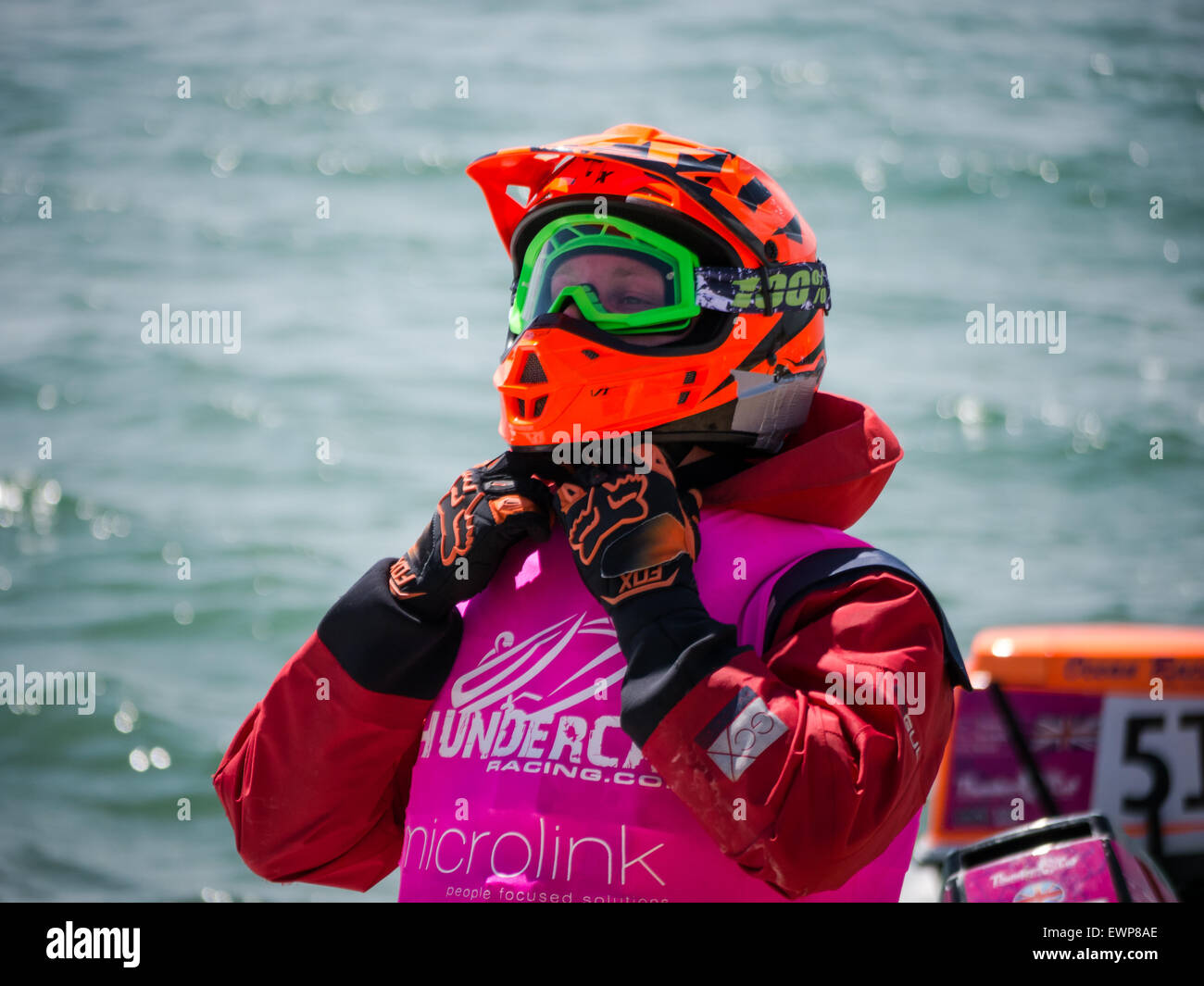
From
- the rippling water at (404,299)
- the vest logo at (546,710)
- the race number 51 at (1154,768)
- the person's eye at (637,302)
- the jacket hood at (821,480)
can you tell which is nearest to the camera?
the vest logo at (546,710)

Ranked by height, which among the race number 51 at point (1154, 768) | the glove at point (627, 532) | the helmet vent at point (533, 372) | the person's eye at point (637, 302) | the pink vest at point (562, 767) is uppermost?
the person's eye at point (637, 302)

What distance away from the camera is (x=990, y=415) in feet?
43.7

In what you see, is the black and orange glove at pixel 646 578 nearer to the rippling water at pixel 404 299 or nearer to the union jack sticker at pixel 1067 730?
the union jack sticker at pixel 1067 730

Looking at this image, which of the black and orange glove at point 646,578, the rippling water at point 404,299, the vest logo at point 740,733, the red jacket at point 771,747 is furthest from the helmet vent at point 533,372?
the rippling water at point 404,299

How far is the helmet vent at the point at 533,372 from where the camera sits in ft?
8.33

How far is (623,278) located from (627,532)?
0.55 m

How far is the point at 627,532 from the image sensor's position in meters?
2.27

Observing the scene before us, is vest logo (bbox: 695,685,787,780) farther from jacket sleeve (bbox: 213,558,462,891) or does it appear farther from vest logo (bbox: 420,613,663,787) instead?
jacket sleeve (bbox: 213,558,462,891)

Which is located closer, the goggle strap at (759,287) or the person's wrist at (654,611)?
the person's wrist at (654,611)

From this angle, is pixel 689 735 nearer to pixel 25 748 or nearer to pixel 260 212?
pixel 25 748

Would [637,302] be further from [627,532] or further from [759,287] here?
[627,532]

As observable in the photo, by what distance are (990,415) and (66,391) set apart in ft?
27.4

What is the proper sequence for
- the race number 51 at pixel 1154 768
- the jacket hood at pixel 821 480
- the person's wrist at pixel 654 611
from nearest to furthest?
the person's wrist at pixel 654 611
the jacket hood at pixel 821 480
the race number 51 at pixel 1154 768

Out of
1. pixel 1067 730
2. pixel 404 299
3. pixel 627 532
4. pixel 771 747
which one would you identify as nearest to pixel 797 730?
pixel 771 747
